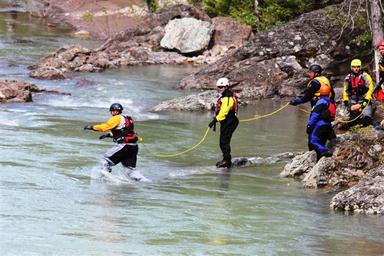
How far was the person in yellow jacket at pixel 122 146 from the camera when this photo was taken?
1330cm

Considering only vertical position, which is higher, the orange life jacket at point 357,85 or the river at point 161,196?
the orange life jacket at point 357,85

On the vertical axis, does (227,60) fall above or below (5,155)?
above

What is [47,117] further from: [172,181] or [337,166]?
[337,166]

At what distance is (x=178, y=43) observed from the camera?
35.8 metres

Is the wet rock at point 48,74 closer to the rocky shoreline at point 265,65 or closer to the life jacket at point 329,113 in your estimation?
the rocky shoreline at point 265,65

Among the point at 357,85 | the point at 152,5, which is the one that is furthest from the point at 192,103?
the point at 152,5

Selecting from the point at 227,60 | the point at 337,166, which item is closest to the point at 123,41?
the point at 227,60

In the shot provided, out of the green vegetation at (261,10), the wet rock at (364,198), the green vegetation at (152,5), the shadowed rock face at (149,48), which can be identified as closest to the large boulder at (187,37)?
the shadowed rock face at (149,48)

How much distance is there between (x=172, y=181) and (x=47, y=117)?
304 inches

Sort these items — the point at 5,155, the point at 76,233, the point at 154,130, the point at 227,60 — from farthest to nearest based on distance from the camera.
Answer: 1. the point at 227,60
2. the point at 154,130
3. the point at 5,155
4. the point at 76,233

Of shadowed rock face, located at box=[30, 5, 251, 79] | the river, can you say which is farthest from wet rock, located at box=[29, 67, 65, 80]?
the river

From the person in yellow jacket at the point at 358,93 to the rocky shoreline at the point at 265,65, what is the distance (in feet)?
4.28

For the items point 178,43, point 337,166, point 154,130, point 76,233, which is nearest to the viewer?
point 76,233

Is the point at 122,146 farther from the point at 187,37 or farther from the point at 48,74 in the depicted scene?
the point at 187,37
